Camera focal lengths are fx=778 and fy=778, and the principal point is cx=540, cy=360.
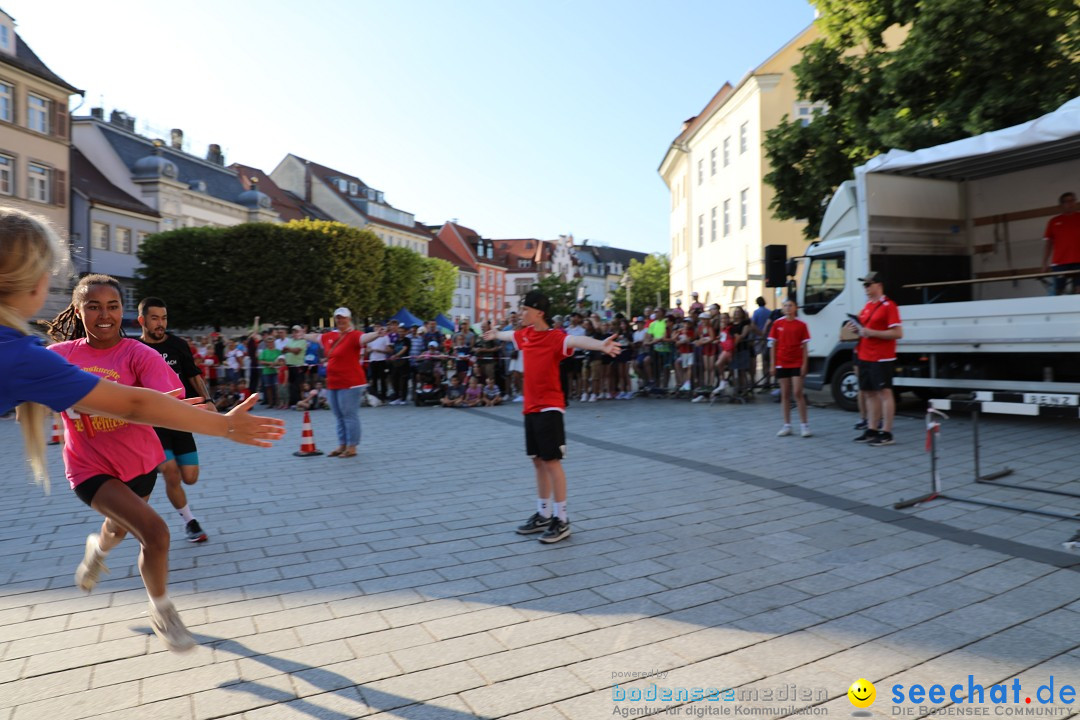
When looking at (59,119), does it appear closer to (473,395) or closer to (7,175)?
(7,175)

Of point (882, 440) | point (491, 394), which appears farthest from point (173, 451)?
point (491, 394)

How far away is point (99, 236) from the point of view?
144 ft

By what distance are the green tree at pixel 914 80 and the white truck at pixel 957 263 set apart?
85.8 inches

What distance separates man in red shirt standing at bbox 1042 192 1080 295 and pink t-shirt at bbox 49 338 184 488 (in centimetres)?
1130

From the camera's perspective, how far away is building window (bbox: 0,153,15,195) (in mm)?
34250

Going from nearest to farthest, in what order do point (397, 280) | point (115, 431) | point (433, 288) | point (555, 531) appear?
point (115, 431) → point (555, 531) → point (397, 280) → point (433, 288)

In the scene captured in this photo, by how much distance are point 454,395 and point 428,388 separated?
2.48 ft

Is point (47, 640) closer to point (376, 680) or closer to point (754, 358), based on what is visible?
point (376, 680)

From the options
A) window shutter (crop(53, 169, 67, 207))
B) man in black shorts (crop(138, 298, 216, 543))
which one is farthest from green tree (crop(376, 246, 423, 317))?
man in black shorts (crop(138, 298, 216, 543))

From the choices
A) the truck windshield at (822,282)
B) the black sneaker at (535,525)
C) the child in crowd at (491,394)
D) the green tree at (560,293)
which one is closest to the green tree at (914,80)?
the truck windshield at (822,282)

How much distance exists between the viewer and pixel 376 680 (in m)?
3.45

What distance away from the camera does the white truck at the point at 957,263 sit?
10445mm

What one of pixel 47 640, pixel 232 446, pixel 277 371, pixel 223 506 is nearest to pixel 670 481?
pixel 223 506

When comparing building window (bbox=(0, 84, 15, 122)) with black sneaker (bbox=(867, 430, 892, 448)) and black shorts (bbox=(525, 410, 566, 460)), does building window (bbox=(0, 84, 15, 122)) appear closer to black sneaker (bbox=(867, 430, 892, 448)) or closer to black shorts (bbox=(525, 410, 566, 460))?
black shorts (bbox=(525, 410, 566, 460))
